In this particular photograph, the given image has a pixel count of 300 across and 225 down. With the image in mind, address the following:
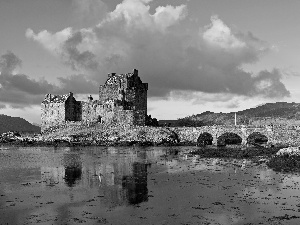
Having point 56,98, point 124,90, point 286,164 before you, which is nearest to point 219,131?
point 124,90

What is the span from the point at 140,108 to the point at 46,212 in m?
84.7

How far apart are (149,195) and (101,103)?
7615 cm

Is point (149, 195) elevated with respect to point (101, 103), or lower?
lower

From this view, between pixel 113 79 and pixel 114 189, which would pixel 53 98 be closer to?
pixel 113 79

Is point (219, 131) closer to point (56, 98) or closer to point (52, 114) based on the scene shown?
point (52, 114)

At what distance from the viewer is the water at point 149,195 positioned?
21.6 meters

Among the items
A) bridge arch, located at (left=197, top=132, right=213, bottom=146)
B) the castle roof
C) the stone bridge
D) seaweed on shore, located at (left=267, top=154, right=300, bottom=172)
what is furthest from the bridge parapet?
seaweed on shore, located at (left=267, top=154, right=300, bottom=172)

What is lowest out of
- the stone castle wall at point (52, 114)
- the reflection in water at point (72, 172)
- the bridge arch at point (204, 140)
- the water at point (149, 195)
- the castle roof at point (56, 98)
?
the water at point (149, 195)

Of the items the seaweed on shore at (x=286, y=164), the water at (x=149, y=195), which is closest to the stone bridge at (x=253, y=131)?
the seaweed on shore at (x=286, y=164)

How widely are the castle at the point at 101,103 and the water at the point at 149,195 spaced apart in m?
58.6

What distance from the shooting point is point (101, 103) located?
102438mm

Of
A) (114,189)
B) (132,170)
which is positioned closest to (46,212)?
(114,189)

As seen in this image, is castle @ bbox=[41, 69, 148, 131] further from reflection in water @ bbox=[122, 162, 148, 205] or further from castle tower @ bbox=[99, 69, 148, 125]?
reflection in water @ bbox=[122, 162, 148, 205]

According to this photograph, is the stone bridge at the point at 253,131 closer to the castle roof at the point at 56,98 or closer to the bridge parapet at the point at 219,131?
the bridge parapet at the point at 219,131
